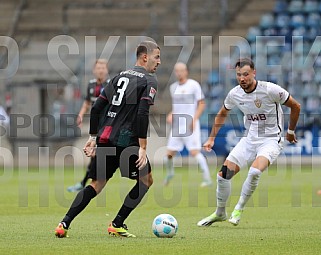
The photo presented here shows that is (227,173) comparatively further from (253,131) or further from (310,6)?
(310,6)

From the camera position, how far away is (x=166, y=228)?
9.38 meters

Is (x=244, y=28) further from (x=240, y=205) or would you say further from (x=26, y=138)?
(x=240, y=205)

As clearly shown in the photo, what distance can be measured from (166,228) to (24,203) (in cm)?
509

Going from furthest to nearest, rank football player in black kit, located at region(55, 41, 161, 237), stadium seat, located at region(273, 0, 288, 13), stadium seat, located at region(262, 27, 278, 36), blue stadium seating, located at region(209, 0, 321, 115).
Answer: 1. stadium seat, located at region(273, 0, 288, 13)
2. stadium seat, located at region(262, 27, 278, 36)
3. blue stadium seating, located at region(209, 0, 321, 115)
4. football player in black kit, located at region(55, 41, 161, 237)

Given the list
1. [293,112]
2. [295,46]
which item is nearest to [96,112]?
[293,112]

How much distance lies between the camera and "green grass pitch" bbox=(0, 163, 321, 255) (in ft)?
28.2

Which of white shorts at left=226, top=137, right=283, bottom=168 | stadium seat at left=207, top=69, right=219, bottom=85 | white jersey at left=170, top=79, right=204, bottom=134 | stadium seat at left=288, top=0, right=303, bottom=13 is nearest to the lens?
white shorts at left=226, top=137, right=283, bottom=168

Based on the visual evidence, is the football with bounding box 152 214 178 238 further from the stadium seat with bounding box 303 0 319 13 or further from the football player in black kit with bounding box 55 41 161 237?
the stadium seat with bounding box 303 0 319 13

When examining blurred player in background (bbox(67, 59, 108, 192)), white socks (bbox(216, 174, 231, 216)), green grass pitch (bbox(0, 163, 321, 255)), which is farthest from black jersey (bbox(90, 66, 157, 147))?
blurred player in background (bbox(67, 59, 108, 192))

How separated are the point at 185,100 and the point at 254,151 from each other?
6914mm

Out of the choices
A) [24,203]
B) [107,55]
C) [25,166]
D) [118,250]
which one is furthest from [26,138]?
[118,250]

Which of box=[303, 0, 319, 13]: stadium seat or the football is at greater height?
box=[303, 0, 319, 13]: stadium seat

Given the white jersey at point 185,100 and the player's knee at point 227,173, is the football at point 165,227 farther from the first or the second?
the white jersey at point 185,100

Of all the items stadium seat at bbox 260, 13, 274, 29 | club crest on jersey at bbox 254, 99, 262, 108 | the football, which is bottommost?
the football
